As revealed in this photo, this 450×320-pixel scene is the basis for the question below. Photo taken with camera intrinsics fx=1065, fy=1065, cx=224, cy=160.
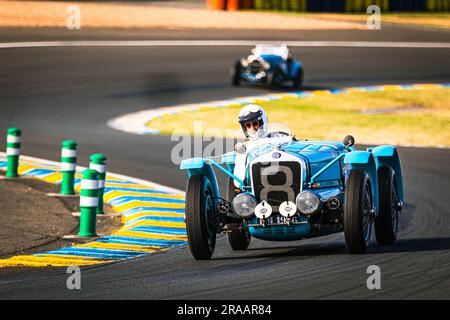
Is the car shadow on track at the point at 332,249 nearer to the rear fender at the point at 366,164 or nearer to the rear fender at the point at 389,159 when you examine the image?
the rear fender at the point at 366,164

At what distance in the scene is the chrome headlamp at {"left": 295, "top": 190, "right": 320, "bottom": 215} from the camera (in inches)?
399

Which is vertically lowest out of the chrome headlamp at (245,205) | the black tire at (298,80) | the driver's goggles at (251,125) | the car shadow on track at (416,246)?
the black tire at (298,80)

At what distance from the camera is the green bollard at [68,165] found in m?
16.0

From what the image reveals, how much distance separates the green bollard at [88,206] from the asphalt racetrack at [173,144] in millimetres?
1736

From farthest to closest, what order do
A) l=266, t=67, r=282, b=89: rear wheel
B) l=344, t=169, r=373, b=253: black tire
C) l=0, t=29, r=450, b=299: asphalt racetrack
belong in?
l=266, t=67, r=282, b=89: rear wheel < l=344, t=169, r=373, b=253: black tire < l=0, t=29, r=450, b=299: asphalt racetrack

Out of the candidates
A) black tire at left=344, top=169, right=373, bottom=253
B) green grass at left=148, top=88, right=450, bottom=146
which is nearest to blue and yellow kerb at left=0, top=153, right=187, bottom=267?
black tire at left=344, top=169, right=373, bottom=253

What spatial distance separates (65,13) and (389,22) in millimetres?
14478

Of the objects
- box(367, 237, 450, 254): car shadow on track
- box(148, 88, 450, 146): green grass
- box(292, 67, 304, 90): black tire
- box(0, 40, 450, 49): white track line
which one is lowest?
box(148, 88, 450, 146): green grass

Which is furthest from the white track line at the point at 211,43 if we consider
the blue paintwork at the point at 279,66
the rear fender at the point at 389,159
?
the rear fender at the point at 389,159

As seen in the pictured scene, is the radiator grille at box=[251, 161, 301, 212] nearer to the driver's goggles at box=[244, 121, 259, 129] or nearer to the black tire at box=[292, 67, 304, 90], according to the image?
the driver's goggles at box=[244, 121, 259, 129]

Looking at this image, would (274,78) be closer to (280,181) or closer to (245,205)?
(280,181)

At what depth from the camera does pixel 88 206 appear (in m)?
13.0

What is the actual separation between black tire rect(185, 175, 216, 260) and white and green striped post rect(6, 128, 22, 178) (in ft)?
24.2

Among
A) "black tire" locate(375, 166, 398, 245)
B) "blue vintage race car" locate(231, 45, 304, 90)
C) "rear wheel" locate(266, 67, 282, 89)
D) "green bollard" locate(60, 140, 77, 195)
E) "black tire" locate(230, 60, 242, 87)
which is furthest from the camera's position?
"black tire" locate(230, 60, 242, 87)
